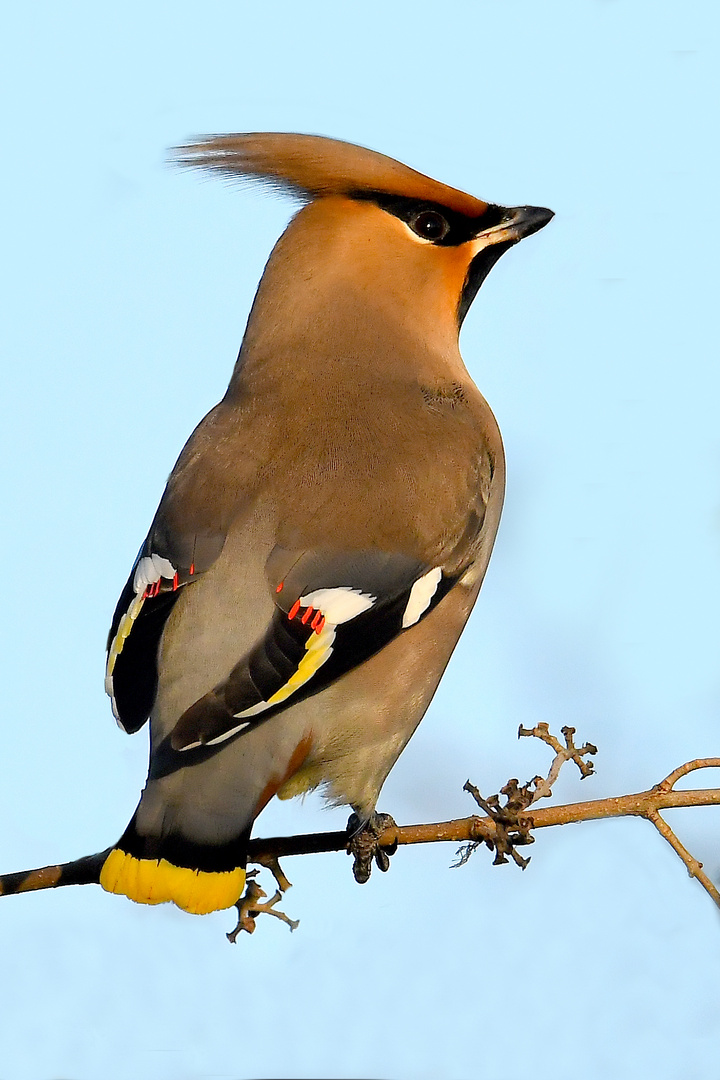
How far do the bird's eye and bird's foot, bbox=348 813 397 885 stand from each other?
1698 millimetres

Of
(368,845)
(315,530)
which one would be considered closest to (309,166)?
(315,530)

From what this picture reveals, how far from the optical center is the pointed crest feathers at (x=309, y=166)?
455 cm

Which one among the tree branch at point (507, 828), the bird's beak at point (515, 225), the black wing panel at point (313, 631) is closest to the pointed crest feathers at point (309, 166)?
the bird's beak at point (515, 225)

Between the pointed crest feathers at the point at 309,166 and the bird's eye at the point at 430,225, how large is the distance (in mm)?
50

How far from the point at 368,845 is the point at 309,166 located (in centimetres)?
190

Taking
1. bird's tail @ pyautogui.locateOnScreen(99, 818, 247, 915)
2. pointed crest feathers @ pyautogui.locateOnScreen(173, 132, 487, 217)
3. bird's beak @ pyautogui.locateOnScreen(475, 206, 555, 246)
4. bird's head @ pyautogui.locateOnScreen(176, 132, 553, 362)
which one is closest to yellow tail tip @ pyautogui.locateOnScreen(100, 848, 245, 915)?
bird's tail @ pyautogui.locateOnScreen(99, 818, 247, 915)

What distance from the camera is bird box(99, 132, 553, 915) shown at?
3.52 metres

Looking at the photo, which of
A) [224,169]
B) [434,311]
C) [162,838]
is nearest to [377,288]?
[434,311]

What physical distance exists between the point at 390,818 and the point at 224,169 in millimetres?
1868

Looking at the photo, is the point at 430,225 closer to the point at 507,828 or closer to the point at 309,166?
the point at 309,166

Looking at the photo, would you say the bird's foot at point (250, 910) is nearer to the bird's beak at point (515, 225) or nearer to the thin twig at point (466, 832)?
the thin twig at point (466, 832)

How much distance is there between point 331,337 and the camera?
457 centimetres

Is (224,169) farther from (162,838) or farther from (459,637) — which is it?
(162,838)

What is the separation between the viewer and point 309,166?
4.60m
